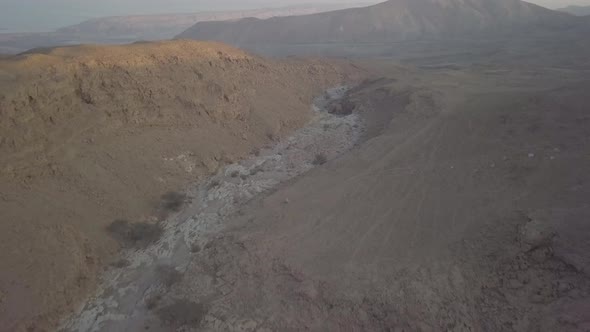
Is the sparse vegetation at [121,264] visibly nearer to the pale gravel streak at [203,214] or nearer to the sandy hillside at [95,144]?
the pale gravel streak at [203,214]

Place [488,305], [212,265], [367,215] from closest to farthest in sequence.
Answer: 1. [488,305]
2. [212,265]
3. [367,215]

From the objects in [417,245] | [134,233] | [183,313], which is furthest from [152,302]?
[417,245]

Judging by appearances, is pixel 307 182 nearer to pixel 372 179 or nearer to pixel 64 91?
pixel 372 179

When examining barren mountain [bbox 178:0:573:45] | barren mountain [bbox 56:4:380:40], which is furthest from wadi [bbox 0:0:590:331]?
barren mountain [bbox 56:4:380:40]

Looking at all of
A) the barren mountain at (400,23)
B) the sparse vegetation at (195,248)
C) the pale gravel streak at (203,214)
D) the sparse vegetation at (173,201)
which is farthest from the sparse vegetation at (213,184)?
the barren mountain at (400,23)

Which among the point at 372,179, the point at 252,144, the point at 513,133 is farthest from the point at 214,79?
the point at 513,133

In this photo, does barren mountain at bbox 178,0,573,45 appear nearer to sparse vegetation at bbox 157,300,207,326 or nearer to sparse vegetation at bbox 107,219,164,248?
sparse vegetation at bbox 107,219,164,248

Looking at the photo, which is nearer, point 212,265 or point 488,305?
point 488,305
